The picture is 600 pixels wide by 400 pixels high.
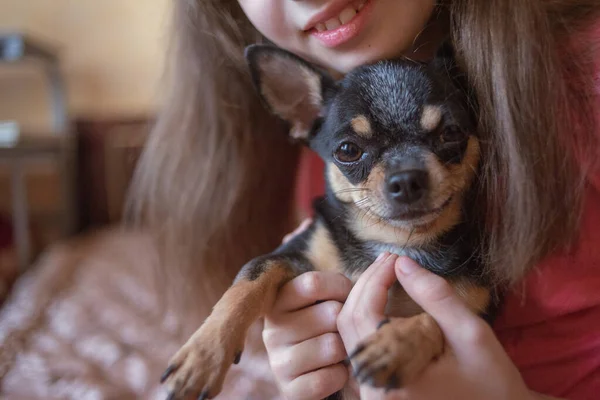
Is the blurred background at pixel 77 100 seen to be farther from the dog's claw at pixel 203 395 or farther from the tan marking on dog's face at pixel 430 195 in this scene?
the dog's claw at pixel 203 395

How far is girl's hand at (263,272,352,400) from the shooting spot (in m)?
0.95

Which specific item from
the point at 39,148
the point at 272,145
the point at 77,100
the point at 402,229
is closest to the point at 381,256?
the point at 402,229

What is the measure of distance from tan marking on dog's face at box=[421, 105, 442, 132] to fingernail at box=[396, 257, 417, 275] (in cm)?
21

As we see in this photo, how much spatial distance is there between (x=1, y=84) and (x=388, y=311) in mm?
3527

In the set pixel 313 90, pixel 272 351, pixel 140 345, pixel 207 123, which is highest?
pixel 313 90

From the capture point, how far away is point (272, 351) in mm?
1038

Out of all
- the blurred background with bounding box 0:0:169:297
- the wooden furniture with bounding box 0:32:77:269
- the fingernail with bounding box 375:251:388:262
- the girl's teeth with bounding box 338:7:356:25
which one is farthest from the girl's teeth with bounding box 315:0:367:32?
the blurred background with bounding box 0:0:169:297

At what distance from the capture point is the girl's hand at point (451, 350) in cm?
81

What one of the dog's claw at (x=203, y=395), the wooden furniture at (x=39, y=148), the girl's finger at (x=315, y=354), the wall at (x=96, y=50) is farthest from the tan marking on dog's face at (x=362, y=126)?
the wall at (x=96, y=50)

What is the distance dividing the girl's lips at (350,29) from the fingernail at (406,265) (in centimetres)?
39

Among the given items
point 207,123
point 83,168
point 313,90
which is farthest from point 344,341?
point 83,168

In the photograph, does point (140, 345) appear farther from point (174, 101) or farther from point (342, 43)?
point (342, 43)

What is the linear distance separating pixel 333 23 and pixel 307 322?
0.52 m

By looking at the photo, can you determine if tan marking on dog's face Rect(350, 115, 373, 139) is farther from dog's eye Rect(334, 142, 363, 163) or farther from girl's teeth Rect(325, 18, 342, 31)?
girl's teeth Rect(325, 18, 342, 31)
